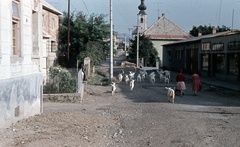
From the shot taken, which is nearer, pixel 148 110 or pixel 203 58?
pixel 148 110

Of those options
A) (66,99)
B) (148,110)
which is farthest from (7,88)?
(66,99)

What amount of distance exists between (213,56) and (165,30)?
46290mm

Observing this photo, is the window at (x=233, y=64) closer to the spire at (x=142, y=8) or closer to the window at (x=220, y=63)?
the window at (x=220, y=63)

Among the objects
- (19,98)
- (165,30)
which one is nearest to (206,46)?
(19,98)

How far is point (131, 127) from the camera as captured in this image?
12.1 meters

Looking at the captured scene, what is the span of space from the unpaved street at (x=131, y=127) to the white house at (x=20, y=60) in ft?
1.71

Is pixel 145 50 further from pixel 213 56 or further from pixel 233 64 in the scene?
pixel 233 64

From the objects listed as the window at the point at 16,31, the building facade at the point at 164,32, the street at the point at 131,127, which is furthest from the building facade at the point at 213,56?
the building facade at the point at 164,32

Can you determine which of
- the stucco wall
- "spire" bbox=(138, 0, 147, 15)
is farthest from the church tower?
the stucco wall

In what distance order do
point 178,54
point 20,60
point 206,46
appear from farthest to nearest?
point 178,54 < point 206,46 < point 20,60

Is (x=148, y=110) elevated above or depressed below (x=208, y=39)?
below

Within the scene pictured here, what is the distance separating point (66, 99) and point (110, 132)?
8.23 m

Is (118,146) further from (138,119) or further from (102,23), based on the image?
(102,23)

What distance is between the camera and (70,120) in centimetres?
1303
